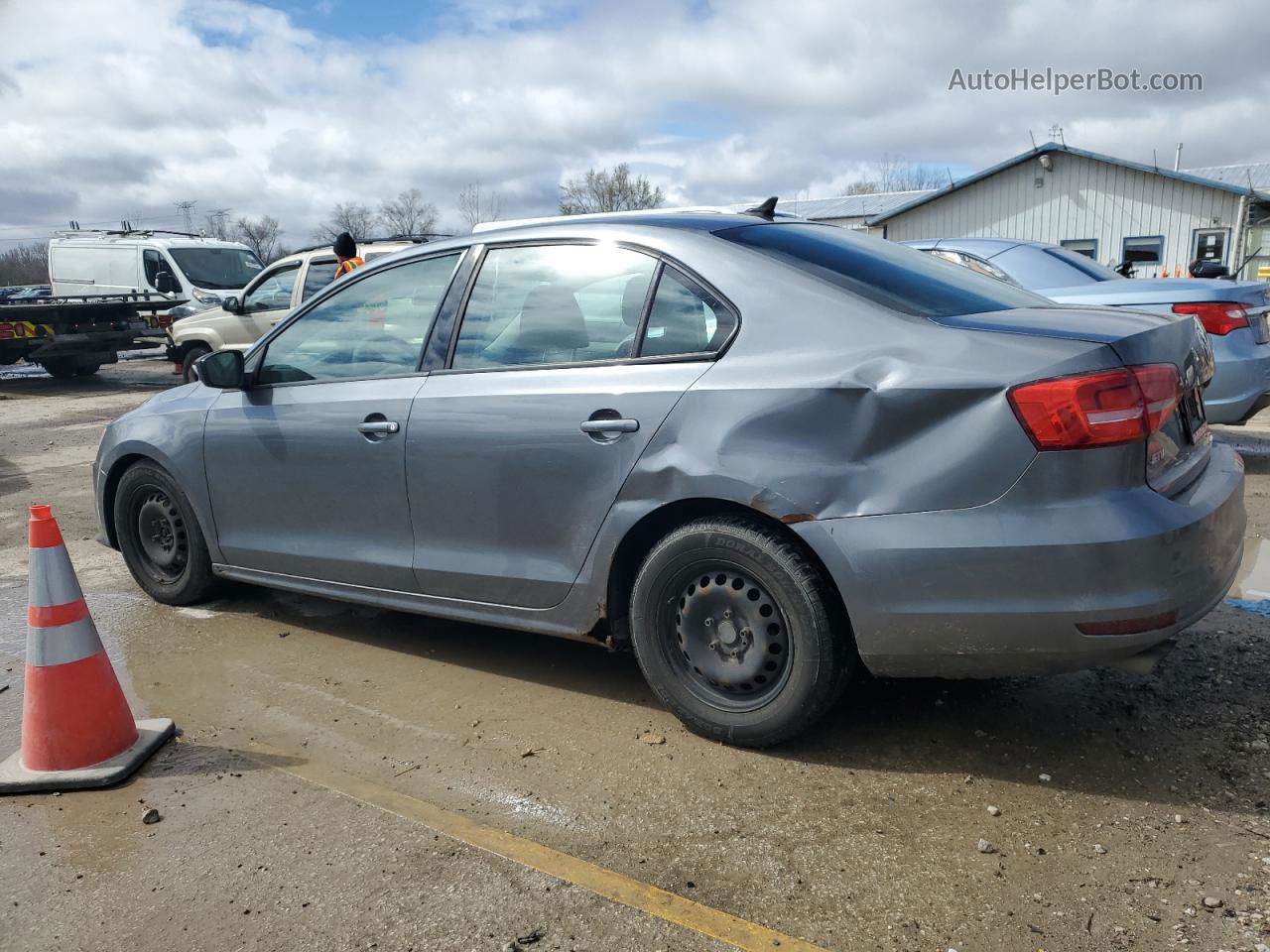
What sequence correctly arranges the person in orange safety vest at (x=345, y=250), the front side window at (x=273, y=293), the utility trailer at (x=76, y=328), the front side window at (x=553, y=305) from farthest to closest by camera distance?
the utility trailer at (x=76, y=328) → the front side window at (x=273, y=293) → the person in orange safety vest at (x=345, y=250) → the front side window at (x=553, y=305)

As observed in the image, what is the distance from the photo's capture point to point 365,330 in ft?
13.7

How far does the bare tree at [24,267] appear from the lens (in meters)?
52.6

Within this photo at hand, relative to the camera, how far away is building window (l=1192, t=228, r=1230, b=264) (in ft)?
96.2

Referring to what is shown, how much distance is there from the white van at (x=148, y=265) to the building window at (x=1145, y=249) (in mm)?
24644

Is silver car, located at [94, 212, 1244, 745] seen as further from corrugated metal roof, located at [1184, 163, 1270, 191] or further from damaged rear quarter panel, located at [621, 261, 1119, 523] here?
corrugated metal roof, located at [1184, 163, 1270, 191]

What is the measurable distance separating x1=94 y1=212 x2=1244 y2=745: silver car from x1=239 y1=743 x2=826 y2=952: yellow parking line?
747 mm

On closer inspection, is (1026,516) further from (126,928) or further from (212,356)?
(212,356)

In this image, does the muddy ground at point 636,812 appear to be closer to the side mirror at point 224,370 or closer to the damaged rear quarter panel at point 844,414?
the damaged rear quarter panel at point 844,414

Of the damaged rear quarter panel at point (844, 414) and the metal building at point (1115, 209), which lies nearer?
the damaged rear quarter panel at point (844, 414)

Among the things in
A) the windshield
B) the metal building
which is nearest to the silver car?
the windshield

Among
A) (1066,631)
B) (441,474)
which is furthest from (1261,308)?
(441,474)

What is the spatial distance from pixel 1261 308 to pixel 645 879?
6409 mm

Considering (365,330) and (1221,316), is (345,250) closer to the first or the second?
(365,330)

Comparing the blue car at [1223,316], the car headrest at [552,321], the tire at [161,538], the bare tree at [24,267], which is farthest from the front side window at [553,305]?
the bare tree at [24,267]
